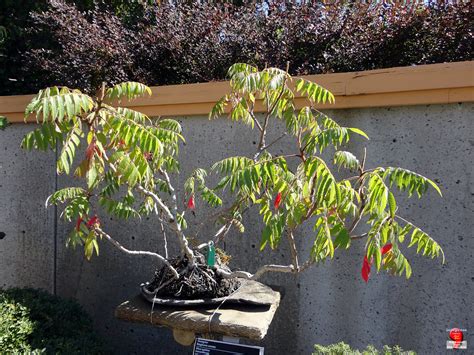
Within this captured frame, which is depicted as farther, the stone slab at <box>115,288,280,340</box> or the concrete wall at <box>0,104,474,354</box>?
the concrete wall at <box>0,104,474,354</box>

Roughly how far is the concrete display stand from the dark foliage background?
201 cm

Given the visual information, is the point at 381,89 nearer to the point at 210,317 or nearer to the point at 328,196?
the point at 328,196

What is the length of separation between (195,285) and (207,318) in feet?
0.89

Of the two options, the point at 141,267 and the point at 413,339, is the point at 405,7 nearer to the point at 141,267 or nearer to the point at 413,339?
the point at 413,339

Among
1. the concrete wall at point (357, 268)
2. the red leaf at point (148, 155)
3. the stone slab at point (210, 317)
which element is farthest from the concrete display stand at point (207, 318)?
the red leaf at point (148, 155)

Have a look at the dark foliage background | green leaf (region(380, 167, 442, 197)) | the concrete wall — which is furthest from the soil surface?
the dark foliage background

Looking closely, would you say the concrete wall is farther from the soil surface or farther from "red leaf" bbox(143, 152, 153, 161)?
"red leaf" bbox(143, 152, 153, 161)

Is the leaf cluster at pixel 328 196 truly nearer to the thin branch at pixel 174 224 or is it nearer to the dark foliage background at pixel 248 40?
the thin branch at pixel 174 224

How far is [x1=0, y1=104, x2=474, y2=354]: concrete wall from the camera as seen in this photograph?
326cm

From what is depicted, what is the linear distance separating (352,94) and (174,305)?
180 cm

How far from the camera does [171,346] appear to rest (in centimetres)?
413

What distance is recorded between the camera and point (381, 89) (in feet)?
11.2

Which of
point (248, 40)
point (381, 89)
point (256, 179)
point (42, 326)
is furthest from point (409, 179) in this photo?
point (248, 40)

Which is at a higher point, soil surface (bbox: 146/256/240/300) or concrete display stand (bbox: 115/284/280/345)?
soil surface (bbox: 146/256/240/300)
